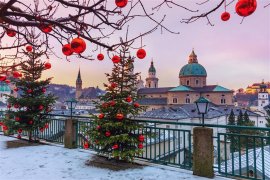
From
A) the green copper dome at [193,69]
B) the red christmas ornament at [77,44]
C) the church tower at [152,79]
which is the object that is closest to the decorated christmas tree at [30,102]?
the red christmas ornament at [77,44]

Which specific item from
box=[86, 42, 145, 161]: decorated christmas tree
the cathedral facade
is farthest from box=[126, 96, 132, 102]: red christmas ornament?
the cathedral facade

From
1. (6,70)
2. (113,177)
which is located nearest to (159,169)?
(113,177)

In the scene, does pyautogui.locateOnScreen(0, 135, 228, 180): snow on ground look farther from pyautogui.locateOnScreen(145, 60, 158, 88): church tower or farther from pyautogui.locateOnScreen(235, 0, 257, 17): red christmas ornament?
pyautogui.locateOnScreen(145, 60, 158, 88): church tower

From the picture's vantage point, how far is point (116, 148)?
225 inches

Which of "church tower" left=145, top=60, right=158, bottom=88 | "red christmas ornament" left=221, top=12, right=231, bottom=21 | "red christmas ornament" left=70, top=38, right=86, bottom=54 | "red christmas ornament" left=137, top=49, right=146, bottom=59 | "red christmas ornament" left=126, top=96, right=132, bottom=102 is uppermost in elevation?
"church tower" left=145, top=60, right=158, bottom=88

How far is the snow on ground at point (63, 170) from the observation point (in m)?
4.77

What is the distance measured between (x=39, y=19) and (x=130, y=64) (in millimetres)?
3952

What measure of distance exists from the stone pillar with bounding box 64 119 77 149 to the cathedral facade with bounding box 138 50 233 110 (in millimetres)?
61352

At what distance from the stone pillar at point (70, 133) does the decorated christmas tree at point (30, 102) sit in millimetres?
1332

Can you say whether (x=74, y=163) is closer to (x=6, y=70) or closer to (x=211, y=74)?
(x=6, y=70)

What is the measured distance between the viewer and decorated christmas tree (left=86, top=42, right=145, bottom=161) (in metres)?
5.70

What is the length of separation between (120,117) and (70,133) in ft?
8.39

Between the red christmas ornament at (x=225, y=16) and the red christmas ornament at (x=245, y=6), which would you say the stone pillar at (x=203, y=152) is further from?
the red christmas ornament at (x=245, y=6)

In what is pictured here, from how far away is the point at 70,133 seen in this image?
7.42m
